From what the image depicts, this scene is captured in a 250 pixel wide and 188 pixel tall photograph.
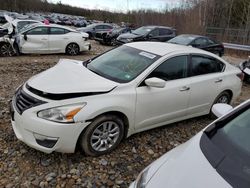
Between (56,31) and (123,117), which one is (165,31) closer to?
(56,31)

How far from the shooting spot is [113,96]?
3.40m

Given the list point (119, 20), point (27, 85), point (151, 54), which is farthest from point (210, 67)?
point (119, 20)

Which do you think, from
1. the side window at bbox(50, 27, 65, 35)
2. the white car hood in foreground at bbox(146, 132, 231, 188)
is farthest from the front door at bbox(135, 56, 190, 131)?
the side window at bbox(50, 27, 65, 35)

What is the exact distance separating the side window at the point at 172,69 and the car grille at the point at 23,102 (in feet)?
5.24

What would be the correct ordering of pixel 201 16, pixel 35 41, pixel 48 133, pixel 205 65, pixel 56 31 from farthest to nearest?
pixel 201 16, pixel 56 31, pixel 35 41, pixel 205 65, pixel 48 133

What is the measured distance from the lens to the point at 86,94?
3273 millimetres

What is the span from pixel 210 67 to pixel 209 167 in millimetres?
3146

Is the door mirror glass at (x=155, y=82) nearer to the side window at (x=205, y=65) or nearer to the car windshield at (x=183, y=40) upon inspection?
the side window at (x=205, y=65)

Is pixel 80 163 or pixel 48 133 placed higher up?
pixel 48 133

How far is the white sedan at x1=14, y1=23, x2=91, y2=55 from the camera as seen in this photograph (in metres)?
10.6

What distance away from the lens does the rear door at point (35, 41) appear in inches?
414

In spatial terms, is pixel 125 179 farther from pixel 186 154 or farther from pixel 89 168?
pixel 186 154

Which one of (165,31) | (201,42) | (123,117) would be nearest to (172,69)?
(123,117)

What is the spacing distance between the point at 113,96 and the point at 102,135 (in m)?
0.54
